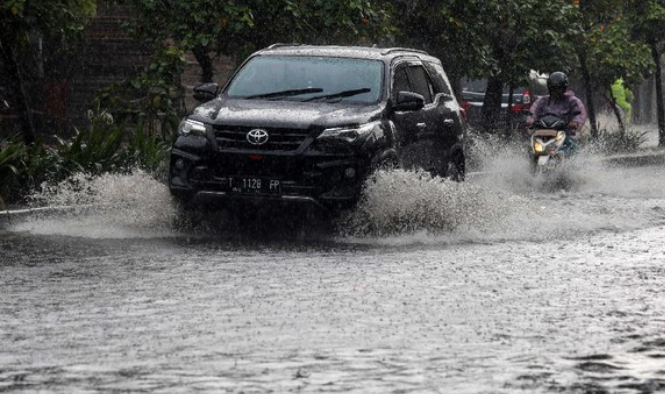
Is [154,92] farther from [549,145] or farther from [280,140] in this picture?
[280,140]

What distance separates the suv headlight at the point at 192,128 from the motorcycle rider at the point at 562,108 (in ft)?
29.9

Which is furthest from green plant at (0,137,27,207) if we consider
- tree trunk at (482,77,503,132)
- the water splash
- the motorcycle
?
tree trunk at (482,77,503,132)

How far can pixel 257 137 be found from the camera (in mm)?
14500

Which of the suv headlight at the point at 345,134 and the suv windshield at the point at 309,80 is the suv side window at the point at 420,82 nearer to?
the suv windshield at the point at 309,80

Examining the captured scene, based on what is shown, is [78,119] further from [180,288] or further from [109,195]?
[180,288]

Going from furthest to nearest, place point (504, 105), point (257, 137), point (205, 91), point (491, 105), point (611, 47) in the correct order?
point (504, 105), point (611, 47), point (491, 105), point (205, 91), point (257, 137)

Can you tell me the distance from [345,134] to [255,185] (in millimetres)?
880

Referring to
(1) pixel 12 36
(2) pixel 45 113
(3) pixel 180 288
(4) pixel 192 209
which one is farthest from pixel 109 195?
(2) pixel 45 113

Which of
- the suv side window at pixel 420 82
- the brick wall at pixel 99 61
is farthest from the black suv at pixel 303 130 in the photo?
the brick wall at pixel 99 61

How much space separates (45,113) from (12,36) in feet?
42.0

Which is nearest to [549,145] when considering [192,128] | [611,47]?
[192,128]

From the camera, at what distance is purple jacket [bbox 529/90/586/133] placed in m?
23.3

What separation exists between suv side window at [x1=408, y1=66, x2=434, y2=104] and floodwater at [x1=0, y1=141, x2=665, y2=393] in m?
1.45

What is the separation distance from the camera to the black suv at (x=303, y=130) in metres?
14.4
